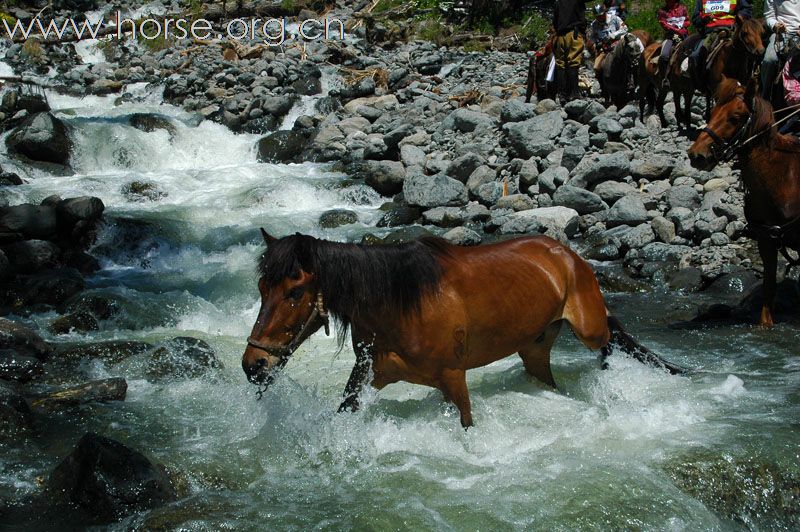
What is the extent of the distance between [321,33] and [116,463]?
24.7 meters

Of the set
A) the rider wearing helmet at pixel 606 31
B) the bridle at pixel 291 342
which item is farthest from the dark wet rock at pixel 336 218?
the bridle at pixel 291 342

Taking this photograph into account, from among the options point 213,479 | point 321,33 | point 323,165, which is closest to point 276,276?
point 213,479

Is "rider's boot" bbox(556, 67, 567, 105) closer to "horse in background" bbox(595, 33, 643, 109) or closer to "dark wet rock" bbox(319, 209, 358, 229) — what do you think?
"horse in background" bbox(595, 33, 643, 109)

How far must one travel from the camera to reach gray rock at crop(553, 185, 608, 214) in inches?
468

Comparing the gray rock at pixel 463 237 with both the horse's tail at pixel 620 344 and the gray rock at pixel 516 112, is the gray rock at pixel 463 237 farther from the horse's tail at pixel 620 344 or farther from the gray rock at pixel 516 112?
the horse's tail at pixel 620 344

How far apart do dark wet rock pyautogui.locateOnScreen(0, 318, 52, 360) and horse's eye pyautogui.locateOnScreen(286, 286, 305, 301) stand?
14.1ft

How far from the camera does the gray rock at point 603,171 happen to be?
12422mm

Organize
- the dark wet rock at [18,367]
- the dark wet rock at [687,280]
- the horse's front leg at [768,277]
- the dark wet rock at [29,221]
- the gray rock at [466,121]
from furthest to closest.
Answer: the gray rock at [466,121], the dark wet rock at [29,221], the dark wet rock at [687,280], the horse's front leg at [768,277], the dark wet rock at [18,367]

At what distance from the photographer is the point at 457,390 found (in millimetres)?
4781

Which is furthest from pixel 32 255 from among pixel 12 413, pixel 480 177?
pixel 480 177

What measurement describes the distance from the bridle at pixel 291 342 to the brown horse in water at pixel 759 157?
406cm

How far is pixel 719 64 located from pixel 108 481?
11.4m

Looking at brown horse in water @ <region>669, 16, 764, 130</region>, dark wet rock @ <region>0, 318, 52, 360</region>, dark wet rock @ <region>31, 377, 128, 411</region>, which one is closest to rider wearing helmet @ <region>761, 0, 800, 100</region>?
brown horse in water @ <region>669, 16, 764, 130</region>

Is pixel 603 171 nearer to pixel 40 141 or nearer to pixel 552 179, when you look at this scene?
pixel 552 179
